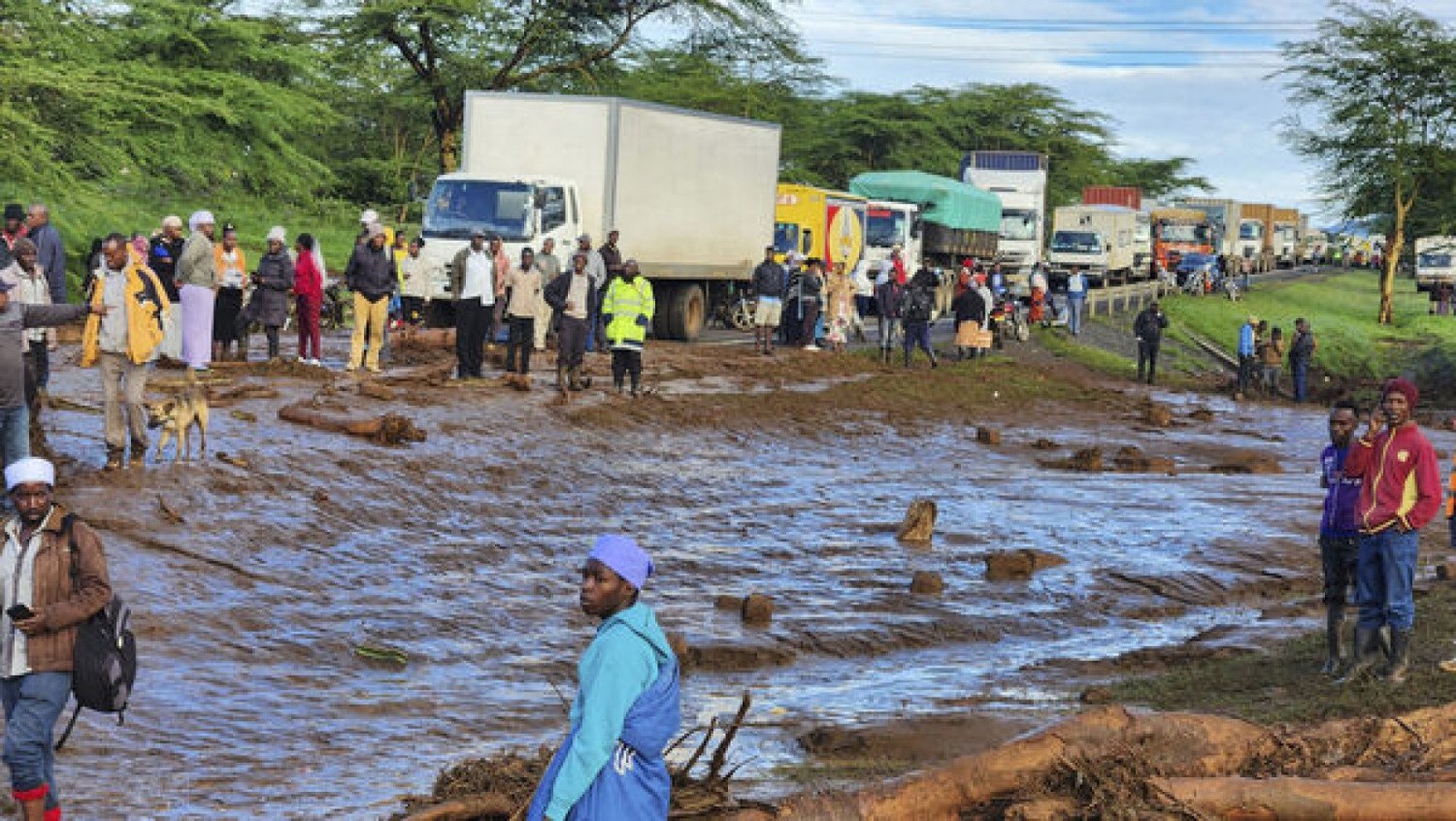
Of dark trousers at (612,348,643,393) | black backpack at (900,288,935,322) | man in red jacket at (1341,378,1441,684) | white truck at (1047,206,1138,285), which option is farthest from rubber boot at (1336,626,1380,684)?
white truck at (1047,206,1138,285)

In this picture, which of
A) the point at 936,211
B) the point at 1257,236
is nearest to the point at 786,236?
the point at 936,211

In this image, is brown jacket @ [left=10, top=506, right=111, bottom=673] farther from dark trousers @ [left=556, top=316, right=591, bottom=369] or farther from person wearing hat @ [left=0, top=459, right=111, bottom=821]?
dark trousers @ [left=556, top=316, right=591, bottom=369]

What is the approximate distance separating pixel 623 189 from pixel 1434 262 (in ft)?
152

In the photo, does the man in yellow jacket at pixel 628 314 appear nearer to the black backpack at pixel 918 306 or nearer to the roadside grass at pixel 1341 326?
the black backpack at pixel 918 306

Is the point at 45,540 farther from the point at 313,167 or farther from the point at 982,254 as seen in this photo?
the point at 982,254

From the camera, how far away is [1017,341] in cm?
3791

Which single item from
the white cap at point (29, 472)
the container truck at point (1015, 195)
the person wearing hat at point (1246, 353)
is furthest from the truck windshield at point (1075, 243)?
the white cap at point (29, 472)

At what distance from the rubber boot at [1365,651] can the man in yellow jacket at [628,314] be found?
1149cm

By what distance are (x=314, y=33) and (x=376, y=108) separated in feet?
31.6

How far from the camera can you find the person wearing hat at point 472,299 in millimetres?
21266

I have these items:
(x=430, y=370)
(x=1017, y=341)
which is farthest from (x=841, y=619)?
(x=1017, y=341)

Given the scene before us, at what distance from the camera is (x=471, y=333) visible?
21828 millimetres

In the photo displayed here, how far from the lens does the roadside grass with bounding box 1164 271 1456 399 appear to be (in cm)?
4362

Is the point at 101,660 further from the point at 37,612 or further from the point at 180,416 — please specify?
the point at 180,416
